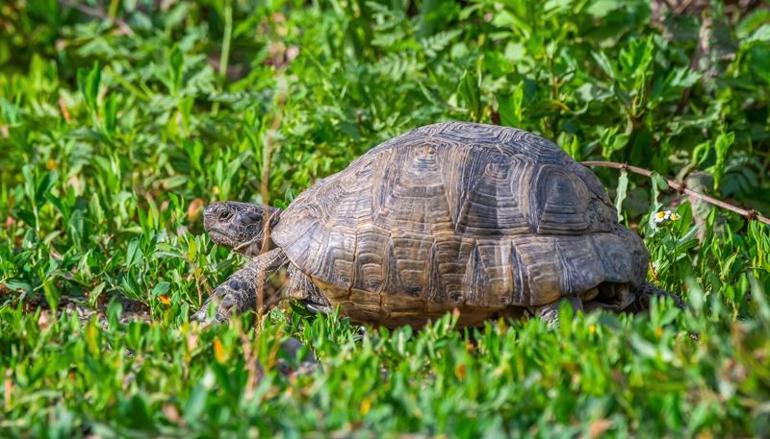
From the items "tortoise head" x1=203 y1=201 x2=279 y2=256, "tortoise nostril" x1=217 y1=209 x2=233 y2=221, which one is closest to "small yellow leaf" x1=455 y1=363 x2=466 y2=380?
"tortoise head" x1=203 y1=201 x2=279 y2=256

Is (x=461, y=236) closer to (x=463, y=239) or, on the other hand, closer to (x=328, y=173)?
(x=463, y=239)

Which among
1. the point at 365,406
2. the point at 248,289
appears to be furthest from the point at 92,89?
the point at 365,406

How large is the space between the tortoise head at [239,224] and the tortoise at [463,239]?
333 millimetres

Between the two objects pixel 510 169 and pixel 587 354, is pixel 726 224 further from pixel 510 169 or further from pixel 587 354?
pixel 587 354

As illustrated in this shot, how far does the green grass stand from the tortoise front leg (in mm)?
117

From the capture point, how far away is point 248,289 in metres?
4.46

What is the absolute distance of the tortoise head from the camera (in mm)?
4707

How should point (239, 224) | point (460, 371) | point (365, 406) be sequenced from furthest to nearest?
1. point (239, 224)
2. point (460, 371)
3. point (365, 406)

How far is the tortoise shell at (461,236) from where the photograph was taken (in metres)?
4.08

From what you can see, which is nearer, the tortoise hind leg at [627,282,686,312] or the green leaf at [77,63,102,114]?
the tortoise hind leg at [627,282,686,312]

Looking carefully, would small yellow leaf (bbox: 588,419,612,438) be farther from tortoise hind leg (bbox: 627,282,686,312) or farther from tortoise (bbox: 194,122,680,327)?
tortoise hind leg (bbox: 627,282,686,312)

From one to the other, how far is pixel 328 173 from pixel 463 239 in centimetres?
192

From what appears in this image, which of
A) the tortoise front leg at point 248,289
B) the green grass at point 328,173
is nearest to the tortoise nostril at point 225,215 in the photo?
the green grass at point 328,173

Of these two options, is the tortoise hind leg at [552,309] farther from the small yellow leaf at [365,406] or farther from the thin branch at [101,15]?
the thin branch at [101,15]
